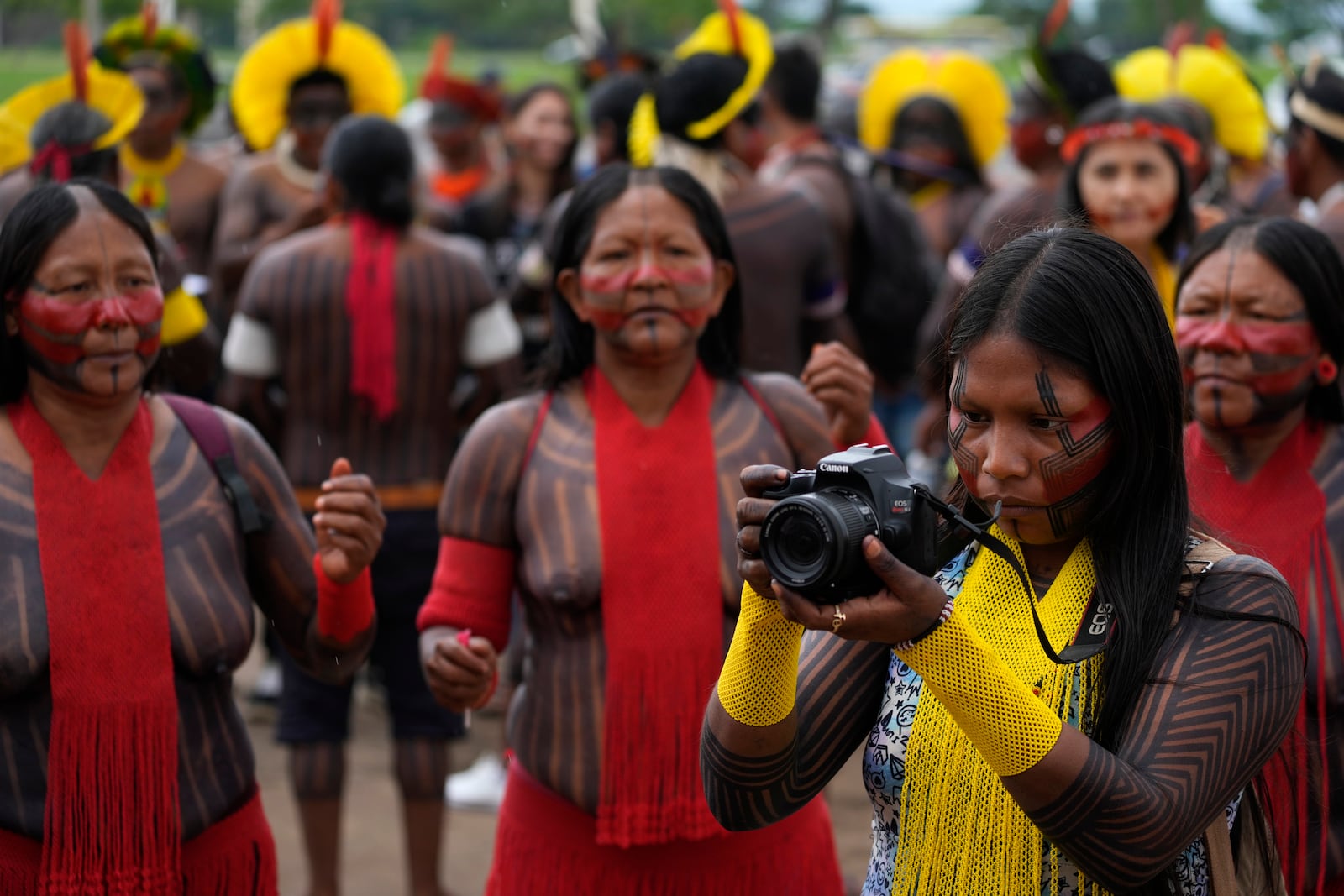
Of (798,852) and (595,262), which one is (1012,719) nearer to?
(798,852)

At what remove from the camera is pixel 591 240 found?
3389 millimetres

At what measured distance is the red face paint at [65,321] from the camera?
9.45ft

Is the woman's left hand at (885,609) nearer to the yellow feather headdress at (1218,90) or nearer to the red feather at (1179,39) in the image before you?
the yellow feather headdress at (1218,90)

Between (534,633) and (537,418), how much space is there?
17.3 inches

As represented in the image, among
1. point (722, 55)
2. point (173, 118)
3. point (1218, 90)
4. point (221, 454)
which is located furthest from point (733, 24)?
point (221, 454)

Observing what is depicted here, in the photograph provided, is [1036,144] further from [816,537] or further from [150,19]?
[816,537]

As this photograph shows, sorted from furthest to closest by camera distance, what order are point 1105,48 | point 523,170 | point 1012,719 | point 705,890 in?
point 1105,48 → point 523,170 → point 705,890 → point 1012,719

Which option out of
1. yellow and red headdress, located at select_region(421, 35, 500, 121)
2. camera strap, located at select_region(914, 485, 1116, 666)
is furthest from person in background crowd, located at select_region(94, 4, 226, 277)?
camera strap, located at select_region(914, 485, 1116, 666)

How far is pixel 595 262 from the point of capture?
336 centimetres

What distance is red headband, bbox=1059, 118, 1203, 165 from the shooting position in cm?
470

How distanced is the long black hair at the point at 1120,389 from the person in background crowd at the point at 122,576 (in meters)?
1.34

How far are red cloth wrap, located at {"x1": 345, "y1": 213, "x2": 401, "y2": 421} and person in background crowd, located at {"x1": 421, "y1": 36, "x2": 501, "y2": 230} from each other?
4045 millimetres

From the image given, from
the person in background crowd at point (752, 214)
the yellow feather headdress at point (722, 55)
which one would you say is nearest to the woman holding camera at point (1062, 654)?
the person in background crowd at point (752, 214)

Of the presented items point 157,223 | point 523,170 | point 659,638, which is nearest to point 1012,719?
point 659,638
